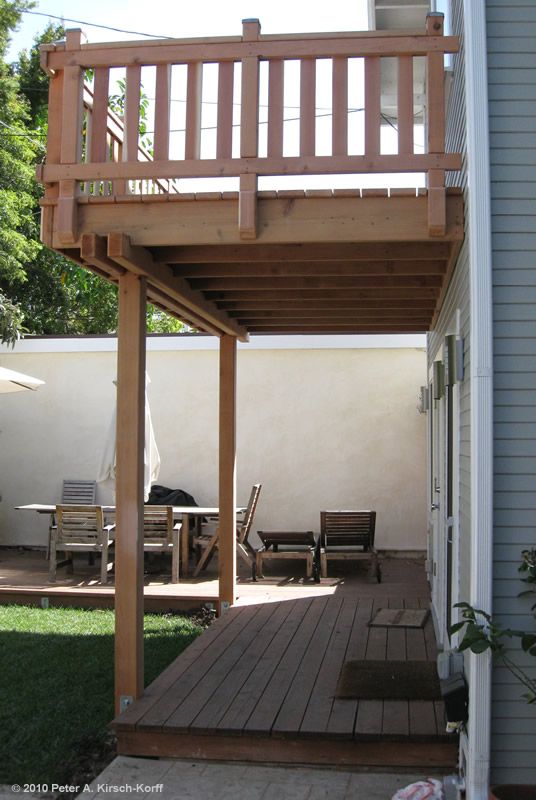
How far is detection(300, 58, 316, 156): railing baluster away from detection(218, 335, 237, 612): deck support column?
3.29m

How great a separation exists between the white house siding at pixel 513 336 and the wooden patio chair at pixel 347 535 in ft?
17.0

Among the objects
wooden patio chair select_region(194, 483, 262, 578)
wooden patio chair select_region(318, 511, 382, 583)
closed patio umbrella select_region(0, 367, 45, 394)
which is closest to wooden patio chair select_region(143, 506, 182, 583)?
wooden patio chair select_region(194, 483, 262, 578)

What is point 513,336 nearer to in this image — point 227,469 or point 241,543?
point 227,469

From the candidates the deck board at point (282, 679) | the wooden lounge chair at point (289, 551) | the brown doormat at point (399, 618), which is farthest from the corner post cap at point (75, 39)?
the wooden lounge chair at point (289, 551)

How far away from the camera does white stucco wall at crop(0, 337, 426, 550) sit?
35.2 feet

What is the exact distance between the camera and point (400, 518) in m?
10.6

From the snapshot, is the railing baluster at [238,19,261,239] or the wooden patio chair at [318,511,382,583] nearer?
the railing baluster at [238,19,261,239]

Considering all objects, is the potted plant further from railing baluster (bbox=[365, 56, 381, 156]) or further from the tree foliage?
the tree foliage

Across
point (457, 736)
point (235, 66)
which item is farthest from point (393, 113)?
point (457, 736)

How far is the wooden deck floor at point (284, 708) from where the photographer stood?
13.5ft

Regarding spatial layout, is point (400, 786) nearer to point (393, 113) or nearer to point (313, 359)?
point (313, 359)

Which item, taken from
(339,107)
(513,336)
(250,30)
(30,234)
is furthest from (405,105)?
(30,234)

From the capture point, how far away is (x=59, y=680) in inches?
223

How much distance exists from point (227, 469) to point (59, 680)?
2.40 metres
